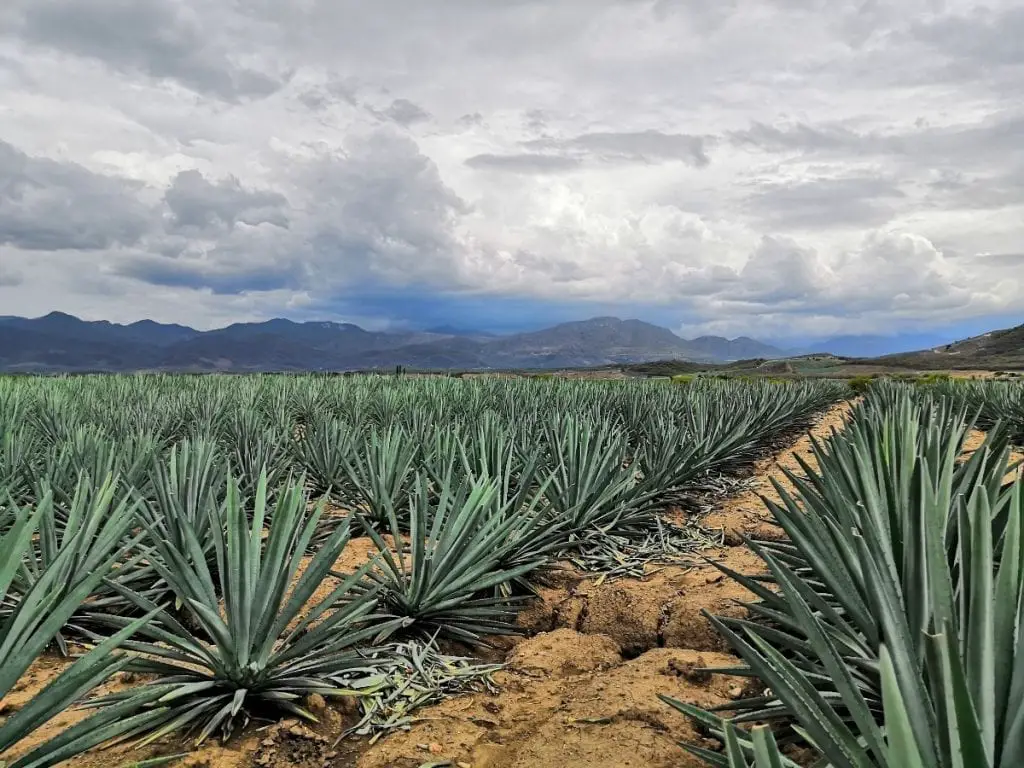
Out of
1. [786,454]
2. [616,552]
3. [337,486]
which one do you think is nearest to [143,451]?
[337,486]

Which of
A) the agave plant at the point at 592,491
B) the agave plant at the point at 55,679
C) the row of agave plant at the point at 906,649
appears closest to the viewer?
the row of agave plant at the point at 906,649

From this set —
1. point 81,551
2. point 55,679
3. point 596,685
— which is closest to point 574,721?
point 596,685

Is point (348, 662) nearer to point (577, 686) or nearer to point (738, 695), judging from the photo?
point (577, 686)

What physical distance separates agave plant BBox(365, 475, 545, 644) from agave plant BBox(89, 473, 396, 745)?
0.34 metres

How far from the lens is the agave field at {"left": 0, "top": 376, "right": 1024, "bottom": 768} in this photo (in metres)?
1.14

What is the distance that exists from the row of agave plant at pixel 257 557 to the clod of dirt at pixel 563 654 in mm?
192

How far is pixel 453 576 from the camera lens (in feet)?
9.33

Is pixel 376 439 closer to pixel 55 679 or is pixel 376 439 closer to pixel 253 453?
pixel 253 453

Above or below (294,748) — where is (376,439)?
above

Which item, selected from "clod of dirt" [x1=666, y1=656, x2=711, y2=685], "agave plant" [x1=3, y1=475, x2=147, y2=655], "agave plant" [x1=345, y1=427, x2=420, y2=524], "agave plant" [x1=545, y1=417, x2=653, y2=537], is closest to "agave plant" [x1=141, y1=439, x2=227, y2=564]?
"agave plant" [x1=3, y1=475, x2=147, y2=655]

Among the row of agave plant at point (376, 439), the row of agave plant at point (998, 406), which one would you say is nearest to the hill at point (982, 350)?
the row of agave plant at point (998, 406)

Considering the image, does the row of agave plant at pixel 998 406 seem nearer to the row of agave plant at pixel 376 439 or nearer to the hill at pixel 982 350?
the row of agave plant at pixel 376 439

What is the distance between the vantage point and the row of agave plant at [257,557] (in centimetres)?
185

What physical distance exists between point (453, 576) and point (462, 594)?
0.26 ft
